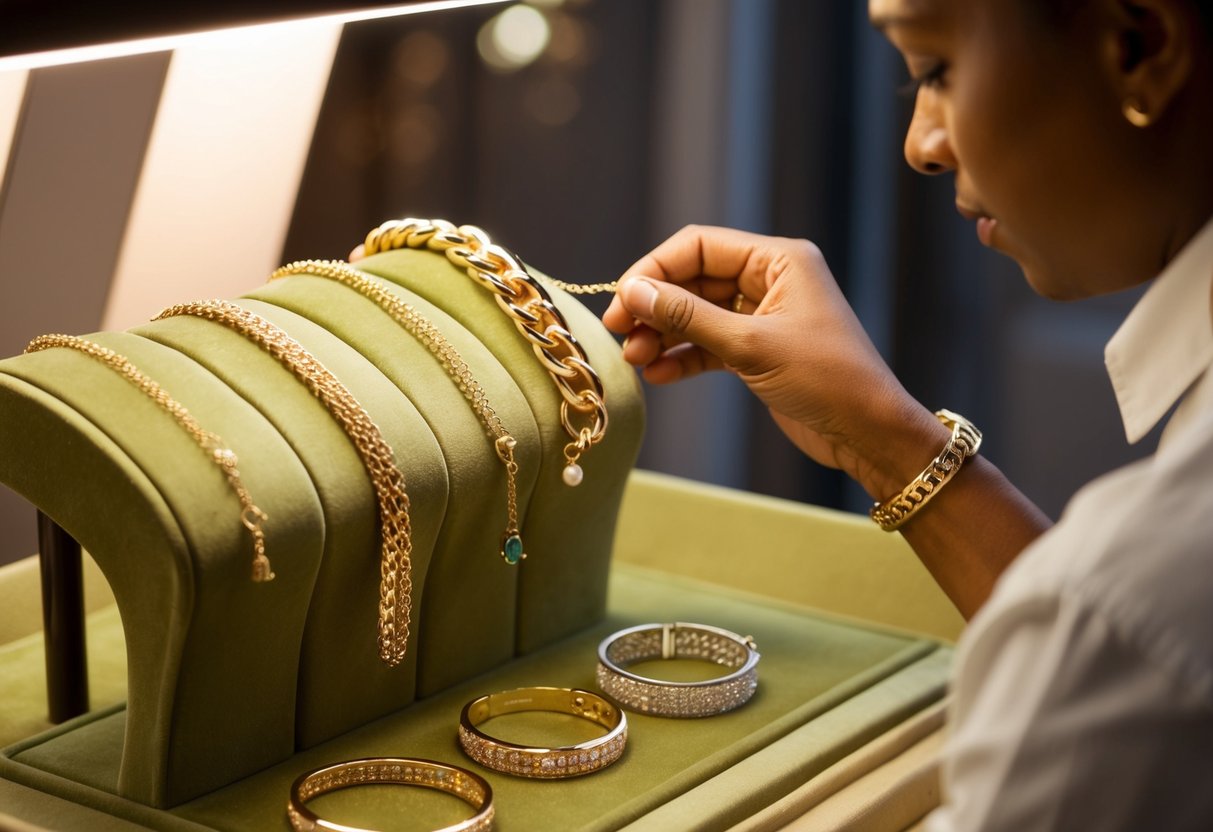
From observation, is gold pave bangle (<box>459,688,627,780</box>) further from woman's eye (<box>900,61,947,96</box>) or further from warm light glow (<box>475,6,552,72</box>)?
warm light glow (<box>475,6,552,72</box>)

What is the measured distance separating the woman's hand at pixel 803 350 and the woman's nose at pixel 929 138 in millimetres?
183

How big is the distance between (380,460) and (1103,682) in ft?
1.43

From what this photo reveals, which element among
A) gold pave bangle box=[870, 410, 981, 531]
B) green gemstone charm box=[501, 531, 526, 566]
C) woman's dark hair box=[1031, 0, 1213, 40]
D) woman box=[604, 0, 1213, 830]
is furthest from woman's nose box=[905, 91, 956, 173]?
green gemstone charm box=[501, 531, 526, 566]

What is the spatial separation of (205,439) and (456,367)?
7.4 inches

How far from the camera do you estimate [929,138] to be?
0.72 meters

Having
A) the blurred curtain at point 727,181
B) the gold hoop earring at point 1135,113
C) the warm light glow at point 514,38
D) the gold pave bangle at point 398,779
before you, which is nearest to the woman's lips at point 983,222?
the gold hoop earring at point 1135,113

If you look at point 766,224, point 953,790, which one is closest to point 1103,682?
point 953,790

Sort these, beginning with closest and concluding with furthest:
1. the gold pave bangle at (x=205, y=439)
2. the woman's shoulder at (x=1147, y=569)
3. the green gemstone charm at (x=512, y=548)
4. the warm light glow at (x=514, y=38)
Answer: the woman's shoulder at (x=1147, y=569) < the gold pave bangle at (x=205, y=439) < the green gemstone charm at (x=512, y=548) < the warm light glow at (x=514, y=38)

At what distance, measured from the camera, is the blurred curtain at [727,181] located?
5.45 feet

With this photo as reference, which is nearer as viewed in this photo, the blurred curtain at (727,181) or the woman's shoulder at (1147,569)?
the woman's shoulder at (1147,569)

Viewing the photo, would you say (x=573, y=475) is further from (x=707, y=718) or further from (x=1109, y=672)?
(x=1109, y=672)

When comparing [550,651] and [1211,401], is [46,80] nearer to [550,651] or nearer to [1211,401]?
[550,651]

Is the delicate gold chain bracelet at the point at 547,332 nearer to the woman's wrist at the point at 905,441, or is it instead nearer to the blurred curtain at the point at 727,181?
the woman's wrist at the point at 905,441

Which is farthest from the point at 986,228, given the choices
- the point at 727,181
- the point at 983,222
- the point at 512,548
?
the point at 727,181
